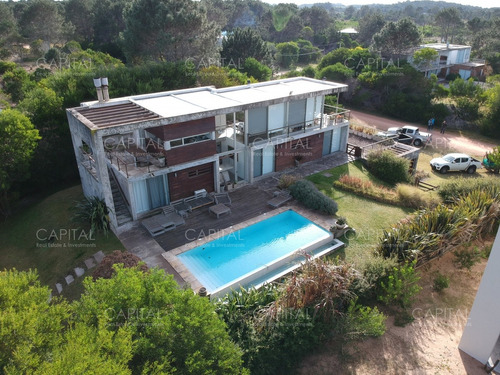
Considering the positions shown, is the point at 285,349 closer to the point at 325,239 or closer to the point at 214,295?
the point at 214,295

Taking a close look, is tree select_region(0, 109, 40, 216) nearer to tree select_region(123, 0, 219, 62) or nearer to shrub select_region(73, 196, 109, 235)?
shrub select_region(73, 196, 109, 235)

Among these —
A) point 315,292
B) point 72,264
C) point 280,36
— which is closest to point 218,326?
point 315,292

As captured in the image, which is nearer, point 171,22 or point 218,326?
point 218,326

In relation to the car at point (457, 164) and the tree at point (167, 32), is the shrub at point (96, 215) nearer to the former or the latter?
the car at point (457, 164)

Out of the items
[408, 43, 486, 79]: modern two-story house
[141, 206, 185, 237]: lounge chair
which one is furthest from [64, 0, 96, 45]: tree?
[141, 206, 185, 237]: lounge chair

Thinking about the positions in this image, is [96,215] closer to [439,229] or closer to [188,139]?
[188,139]

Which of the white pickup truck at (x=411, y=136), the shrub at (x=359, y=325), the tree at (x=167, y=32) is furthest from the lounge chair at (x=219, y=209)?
the tree at (x=167, y=32)
